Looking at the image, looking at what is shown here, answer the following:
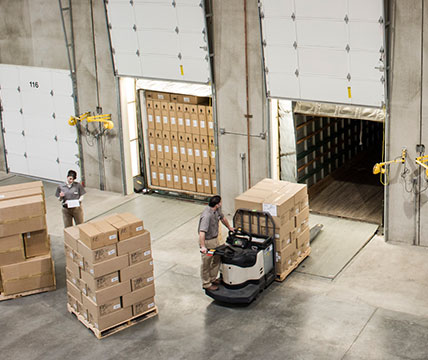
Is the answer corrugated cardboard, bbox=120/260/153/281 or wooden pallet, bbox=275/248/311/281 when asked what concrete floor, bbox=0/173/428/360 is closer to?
wooden pallet, bbox=275/248/311/281

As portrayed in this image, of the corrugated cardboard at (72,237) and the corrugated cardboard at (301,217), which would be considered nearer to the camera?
the corrugated cardboard at (72,237)

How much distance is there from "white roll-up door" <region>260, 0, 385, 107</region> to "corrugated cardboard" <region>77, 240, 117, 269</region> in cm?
497

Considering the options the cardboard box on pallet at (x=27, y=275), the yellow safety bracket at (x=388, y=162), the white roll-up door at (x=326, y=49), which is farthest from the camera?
the yellow safety bracket at (x=388, y=162)

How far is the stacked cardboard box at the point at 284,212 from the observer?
11.4 meters

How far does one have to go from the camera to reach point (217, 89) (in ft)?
46.4

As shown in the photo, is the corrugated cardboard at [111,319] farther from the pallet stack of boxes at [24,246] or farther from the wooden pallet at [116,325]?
the pallet stack of boxes at [24,246]

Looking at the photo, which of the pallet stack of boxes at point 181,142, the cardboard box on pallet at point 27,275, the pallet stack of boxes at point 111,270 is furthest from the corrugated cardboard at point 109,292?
the pallet stack of boxes at point 181,142

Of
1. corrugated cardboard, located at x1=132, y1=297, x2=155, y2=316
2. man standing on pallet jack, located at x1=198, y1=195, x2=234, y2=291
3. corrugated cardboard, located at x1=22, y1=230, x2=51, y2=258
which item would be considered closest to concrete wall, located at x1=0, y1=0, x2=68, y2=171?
corrugated cardboard, located at x1=22, y1=230, x2=51, y2=258

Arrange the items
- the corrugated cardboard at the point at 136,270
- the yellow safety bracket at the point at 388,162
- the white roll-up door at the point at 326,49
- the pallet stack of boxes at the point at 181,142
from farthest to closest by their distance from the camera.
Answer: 1. the pallet stack of boxes at the point at 181,142
2. the yellow safety bracket at the point at 388,162
3. the white roll-up door at the point at 326,49
4. the corrugated cardboard at the point at 136,270

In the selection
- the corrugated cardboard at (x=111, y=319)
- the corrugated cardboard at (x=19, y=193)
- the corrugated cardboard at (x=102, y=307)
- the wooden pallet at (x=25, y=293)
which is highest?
the corrugated cardboard at (x=19, y=193)

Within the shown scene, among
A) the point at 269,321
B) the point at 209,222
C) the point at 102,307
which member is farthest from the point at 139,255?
the point at 269,321

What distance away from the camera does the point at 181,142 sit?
15.6 metres

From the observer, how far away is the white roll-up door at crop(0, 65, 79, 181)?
16859mm

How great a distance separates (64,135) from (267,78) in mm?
6183
